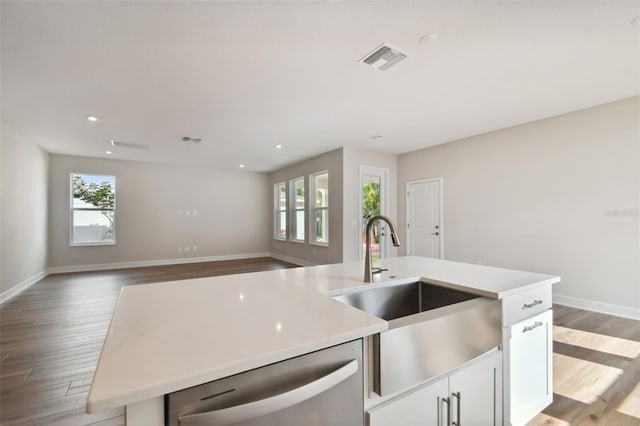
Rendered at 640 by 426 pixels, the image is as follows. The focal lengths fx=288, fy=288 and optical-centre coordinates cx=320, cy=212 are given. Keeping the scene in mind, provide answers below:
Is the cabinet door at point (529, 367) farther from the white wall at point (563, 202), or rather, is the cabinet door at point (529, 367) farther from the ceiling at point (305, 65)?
the white wall at point (563, 202)

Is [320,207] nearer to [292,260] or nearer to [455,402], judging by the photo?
[292,260]

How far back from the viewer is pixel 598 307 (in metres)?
3.51

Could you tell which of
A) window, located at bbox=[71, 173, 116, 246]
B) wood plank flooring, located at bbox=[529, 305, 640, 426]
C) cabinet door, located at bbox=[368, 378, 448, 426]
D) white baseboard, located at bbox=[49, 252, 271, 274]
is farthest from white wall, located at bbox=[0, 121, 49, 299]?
wood plank flooring, located at bbox=[529, 305, 640, 426]

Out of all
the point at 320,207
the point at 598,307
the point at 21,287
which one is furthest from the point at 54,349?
the point at 598,307

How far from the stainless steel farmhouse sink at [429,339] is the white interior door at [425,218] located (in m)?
4.26

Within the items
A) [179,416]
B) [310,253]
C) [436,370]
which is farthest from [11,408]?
[310,253]

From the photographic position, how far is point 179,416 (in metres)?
0.60

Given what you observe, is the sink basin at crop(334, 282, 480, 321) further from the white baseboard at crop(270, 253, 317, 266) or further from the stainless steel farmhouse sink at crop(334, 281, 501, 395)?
the white baseboard at crop(270, 253, 317, 266)

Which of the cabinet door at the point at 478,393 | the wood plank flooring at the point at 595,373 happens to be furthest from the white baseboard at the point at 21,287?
the wood plank flooring at the point at 595,373

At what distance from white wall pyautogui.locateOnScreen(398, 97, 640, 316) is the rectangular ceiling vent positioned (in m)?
2.86

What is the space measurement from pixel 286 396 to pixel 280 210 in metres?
7.66

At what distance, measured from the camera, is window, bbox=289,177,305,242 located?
23.7 feet

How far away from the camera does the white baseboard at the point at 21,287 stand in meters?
4.08

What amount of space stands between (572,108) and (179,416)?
4.90 metres
